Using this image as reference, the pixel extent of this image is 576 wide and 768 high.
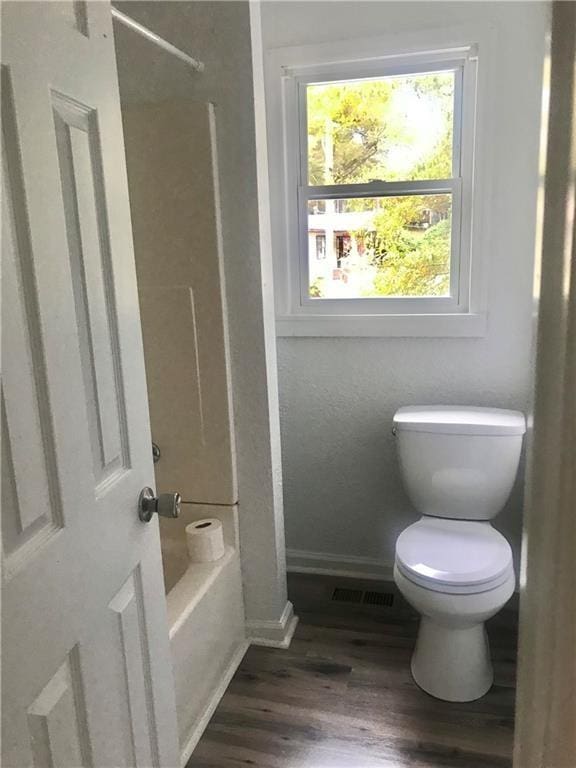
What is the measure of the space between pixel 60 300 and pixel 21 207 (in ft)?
0.46

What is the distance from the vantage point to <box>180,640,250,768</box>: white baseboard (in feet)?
5.62

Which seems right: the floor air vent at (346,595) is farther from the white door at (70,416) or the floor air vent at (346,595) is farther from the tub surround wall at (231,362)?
the white door at (70,416)

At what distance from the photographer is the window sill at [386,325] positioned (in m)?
2.21

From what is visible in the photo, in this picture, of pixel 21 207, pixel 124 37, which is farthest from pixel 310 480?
pixel 21 207

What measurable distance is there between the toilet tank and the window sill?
0.30m

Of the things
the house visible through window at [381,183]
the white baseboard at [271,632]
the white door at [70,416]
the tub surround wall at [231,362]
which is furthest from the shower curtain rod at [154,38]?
the white baseboard at [271,632]

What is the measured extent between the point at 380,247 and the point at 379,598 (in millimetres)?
1395

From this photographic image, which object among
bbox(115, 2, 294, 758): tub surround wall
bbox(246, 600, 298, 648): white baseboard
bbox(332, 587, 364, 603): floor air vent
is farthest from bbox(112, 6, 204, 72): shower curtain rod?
bbox(332, 587, 364, 603): floor air vent

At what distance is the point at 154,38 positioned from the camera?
1.57 metres

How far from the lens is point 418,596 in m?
1.81

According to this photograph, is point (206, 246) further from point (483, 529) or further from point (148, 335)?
point (483, 529)

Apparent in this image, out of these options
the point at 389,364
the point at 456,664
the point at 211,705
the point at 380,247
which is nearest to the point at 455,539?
the point at 456,664

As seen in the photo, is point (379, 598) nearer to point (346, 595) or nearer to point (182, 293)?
point (346, 595)

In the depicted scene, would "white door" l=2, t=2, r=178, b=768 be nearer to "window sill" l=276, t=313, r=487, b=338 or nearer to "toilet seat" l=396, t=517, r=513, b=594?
"toilet seat" l=396, t=517, r=513, b=594
